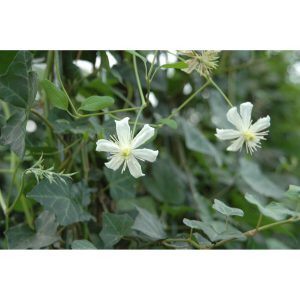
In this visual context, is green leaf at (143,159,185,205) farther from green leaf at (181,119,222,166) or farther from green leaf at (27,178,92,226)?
green leaf at (27,178,92,226)

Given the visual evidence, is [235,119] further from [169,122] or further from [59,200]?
[59,200]

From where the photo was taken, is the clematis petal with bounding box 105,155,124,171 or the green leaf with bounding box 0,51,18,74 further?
the green leaf with bounding box 0,51,18,74

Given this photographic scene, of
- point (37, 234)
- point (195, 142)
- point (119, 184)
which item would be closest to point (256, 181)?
point (195, 142)

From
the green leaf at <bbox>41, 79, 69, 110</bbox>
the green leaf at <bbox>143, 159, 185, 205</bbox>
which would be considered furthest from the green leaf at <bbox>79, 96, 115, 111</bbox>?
the green leaf at <bbox>143, 159, 185, 205</bbox>

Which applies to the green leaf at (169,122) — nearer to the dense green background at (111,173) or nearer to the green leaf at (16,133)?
the dense green background at (111,173)

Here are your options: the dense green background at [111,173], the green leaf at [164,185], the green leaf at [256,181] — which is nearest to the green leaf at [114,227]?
the dense green background at [111,173]
